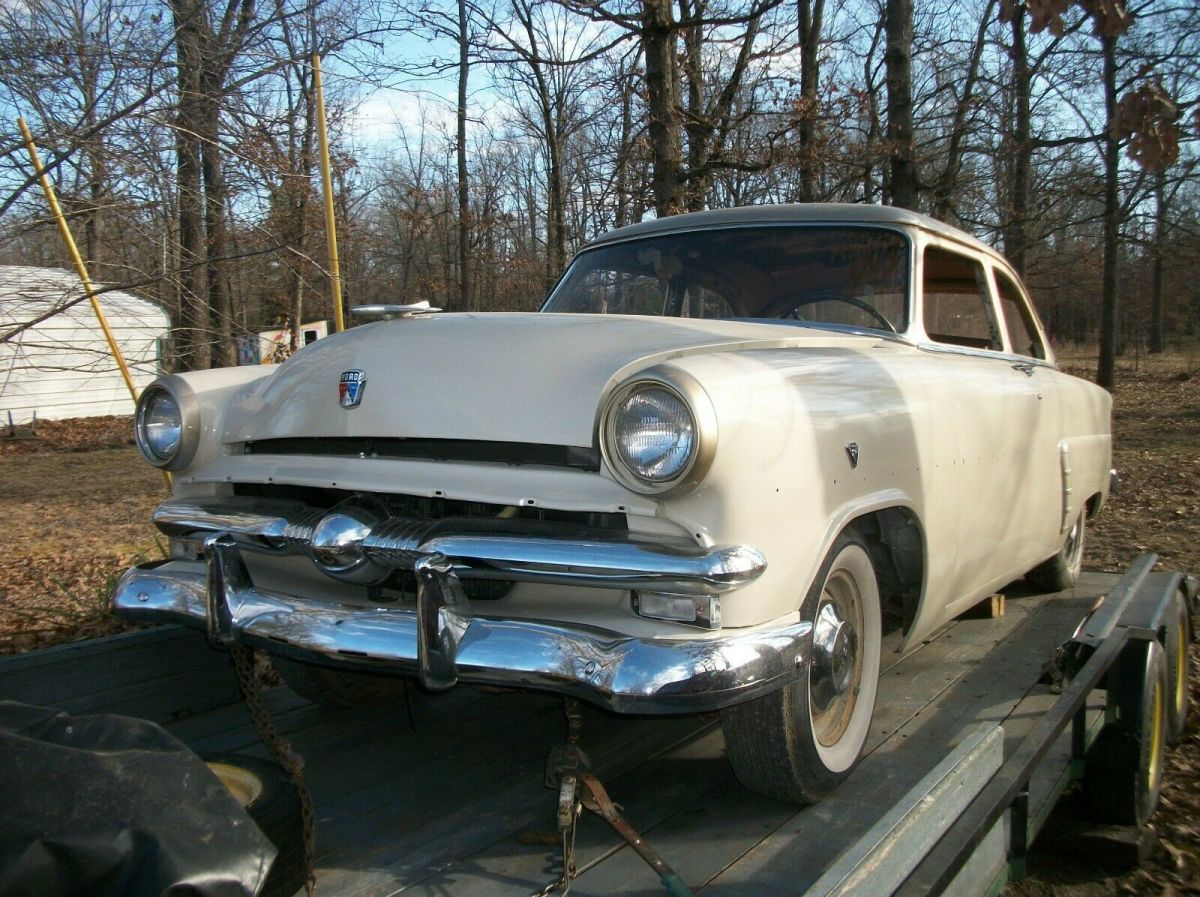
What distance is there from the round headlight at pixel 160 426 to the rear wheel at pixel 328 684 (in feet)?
2.47

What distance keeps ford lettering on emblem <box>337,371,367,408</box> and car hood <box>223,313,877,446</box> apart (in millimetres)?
15

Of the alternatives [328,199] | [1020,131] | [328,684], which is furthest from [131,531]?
[1020,131]

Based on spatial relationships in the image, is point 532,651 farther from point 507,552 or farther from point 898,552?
point 898,552

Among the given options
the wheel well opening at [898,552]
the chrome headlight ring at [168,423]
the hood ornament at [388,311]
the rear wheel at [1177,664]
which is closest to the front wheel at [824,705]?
the wheel well opening at [898,552]

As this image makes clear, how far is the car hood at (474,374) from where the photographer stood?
2.37m

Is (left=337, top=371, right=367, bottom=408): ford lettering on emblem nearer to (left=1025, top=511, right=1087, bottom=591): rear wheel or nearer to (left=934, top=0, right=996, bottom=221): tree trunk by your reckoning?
(left=1025, top=511, right=1087, bottom=591): rear wheel

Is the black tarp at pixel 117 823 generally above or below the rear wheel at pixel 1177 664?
above

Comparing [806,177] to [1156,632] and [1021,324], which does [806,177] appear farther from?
[1156,632]

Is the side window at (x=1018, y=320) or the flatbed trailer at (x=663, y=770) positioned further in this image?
the side window at (x=1018, y=320)

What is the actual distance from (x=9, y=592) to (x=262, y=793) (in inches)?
171

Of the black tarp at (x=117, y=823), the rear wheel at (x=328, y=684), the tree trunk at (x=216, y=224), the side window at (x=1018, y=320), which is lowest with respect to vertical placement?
the rear wheel at (x=328, y=684)

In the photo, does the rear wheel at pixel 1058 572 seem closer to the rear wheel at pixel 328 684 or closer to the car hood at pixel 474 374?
the car hood at pixel 474 374

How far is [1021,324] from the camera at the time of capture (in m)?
4.68

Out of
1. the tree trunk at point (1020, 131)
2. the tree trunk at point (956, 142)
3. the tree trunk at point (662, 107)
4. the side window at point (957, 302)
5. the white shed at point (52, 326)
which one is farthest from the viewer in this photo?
the tree trunk at point (1020, 131)
